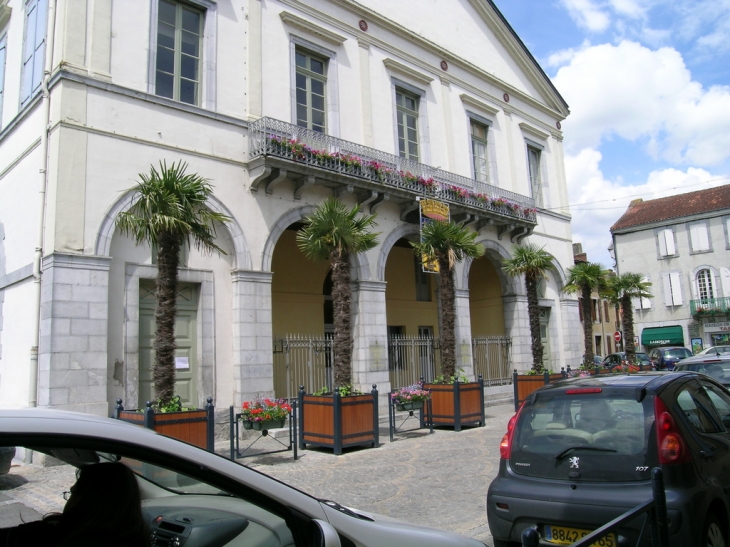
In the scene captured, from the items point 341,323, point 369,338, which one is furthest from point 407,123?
point 341,323

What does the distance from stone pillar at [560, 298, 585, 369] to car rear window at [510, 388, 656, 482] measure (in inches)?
770

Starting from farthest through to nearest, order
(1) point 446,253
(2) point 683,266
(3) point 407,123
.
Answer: (2) point 683,266 < (3) point 407,123 < (1) point 446,253

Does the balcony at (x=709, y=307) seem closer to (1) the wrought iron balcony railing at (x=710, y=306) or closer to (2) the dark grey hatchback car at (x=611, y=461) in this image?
(1) the wrought iron balcony railing at (x=710, y=306)

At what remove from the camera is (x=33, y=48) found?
1301 centimetres

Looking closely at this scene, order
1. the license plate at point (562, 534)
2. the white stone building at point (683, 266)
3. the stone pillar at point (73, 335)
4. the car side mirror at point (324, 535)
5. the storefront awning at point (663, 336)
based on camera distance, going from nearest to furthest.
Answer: the car side mirror at point (324, 535), the license plate at point (562, 534), the stone pillar at point (73, 335), the white stone building at point (683, 266), the storefront awning at point (663, 336)

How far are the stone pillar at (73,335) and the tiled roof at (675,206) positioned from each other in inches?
1618

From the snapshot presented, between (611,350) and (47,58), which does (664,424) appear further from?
(611,350)

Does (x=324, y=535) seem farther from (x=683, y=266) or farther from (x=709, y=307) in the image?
(x=683, y=266)

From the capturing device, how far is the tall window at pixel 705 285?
133ft

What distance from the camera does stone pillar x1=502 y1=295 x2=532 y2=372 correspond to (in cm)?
2144

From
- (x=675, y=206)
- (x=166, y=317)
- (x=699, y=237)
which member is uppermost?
(x=675, y=206)

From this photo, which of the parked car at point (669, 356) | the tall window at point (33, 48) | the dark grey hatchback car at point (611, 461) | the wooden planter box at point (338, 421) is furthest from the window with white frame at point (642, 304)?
the dark grey hatchback car at point (611, 461)

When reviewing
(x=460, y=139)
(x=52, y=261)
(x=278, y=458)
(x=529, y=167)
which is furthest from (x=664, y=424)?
(x=529, y=167)

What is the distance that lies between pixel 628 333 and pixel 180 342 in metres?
19.1
